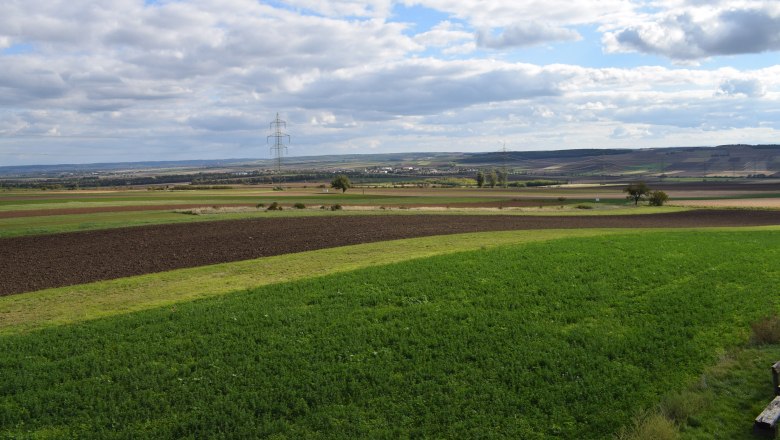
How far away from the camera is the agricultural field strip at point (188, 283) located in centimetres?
1858

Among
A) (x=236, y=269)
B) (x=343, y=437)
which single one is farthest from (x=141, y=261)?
(x=343, y=437)

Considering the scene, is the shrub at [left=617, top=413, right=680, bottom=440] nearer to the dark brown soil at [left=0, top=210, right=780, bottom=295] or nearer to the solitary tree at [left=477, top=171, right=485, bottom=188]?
the dark brown soil at [left=0, top=210, right=780, bottom=295]

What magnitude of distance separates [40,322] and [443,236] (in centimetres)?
2507

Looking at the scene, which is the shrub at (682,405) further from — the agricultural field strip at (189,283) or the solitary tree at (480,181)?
the solitary tree at (480,181)

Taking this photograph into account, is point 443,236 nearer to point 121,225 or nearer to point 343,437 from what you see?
point 343,437

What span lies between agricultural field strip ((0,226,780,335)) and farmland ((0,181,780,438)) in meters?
0.16

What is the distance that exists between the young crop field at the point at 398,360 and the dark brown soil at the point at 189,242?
10.4 meters

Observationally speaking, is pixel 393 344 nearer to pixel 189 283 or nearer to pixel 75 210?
pixel 189 283

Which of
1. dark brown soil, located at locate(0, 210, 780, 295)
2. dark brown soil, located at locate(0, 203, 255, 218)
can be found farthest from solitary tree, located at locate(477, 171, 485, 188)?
dark brown soil, located at locate(0, 210, 780, 295)

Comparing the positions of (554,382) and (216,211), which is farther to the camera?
(216,211)

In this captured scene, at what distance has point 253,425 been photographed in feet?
38.1

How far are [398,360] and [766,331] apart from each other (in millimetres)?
11633

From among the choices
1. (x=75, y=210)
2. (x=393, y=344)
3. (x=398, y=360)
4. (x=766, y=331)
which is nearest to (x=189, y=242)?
(x=393, y=344)

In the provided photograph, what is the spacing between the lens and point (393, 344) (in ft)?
50.5
